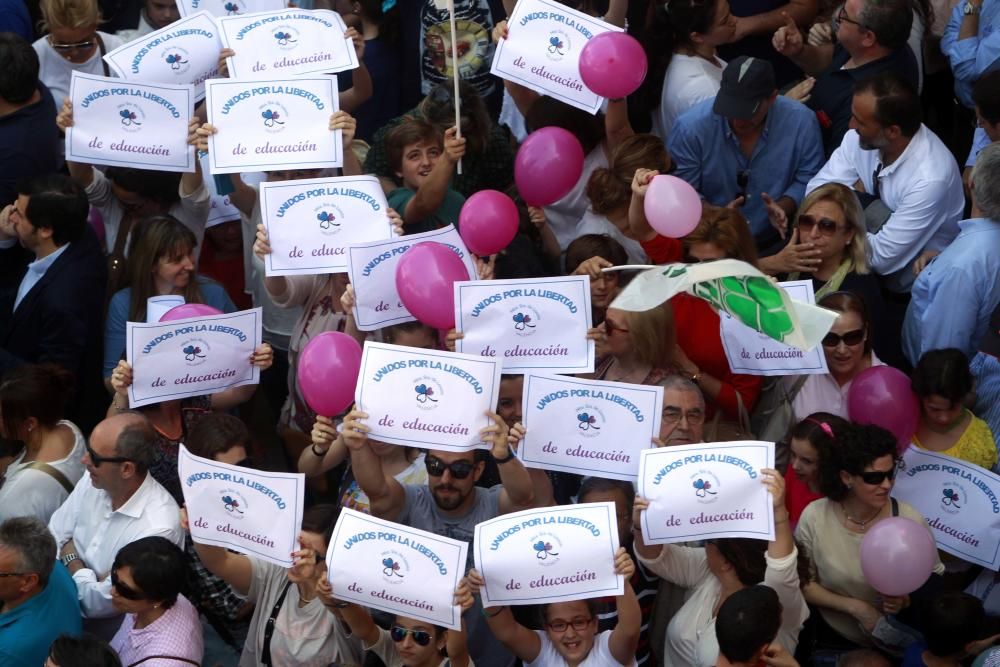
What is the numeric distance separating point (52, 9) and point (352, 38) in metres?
1.73

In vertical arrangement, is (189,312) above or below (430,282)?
A: below

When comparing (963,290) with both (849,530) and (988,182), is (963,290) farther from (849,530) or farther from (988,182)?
(849,530)

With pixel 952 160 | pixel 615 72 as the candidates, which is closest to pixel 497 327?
pixel 615 72

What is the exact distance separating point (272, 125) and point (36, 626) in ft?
8.30

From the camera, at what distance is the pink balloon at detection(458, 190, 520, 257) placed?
716cm

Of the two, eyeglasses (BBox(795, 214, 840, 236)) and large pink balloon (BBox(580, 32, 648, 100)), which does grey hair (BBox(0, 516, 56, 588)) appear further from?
eyeglasses (BBox(795, 214, 840, 236))

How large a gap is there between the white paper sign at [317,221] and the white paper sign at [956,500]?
247 centimetres

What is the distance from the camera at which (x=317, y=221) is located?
702 centimetres

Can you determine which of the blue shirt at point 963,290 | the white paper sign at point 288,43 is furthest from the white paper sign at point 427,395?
the blue shirt at point 963,290

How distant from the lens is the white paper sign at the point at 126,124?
24.2 ft

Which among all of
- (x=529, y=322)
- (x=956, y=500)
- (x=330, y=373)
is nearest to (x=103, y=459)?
(x=330, y=373)

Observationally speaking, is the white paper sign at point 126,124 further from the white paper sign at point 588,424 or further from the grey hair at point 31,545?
the white paper sign at point 588,424

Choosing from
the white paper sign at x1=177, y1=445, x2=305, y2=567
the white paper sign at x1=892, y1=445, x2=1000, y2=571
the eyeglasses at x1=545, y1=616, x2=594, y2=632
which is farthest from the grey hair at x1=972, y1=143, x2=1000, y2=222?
the white paper sign at x1=177, y1=445, x2=305, y2=567

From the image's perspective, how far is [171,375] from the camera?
22.4 feet
